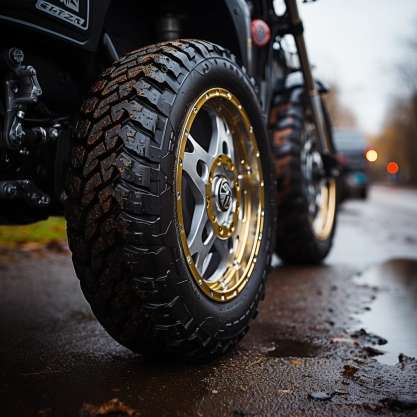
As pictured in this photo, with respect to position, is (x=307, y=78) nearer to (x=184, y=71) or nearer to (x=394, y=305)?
(x=394, y=305)

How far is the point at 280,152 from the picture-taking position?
13.8 ft

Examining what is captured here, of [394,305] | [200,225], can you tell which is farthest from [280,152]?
[200,225]

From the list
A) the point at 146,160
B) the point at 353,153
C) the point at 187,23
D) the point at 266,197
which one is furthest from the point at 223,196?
the point at 353,153

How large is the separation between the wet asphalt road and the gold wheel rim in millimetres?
320

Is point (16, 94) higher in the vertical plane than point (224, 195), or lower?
higher

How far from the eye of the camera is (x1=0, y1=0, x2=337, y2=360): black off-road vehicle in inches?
67.6

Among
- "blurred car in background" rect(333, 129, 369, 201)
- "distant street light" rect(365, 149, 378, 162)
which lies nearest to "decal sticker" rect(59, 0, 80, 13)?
"distant street light" rect(365, 149, 378, 162)

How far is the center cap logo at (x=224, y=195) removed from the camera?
221 cm

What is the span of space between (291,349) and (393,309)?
97 centimetres

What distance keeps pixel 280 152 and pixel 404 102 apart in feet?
157

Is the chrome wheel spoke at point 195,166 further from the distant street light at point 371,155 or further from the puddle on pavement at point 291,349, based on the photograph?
the distant street light at point 371,155

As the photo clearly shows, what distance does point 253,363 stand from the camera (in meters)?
2.05

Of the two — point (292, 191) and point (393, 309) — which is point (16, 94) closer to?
point (393, 309)

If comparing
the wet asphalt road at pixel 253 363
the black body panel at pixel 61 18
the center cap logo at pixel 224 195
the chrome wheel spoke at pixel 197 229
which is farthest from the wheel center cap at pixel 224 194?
the black body panel at pixel 61 18
